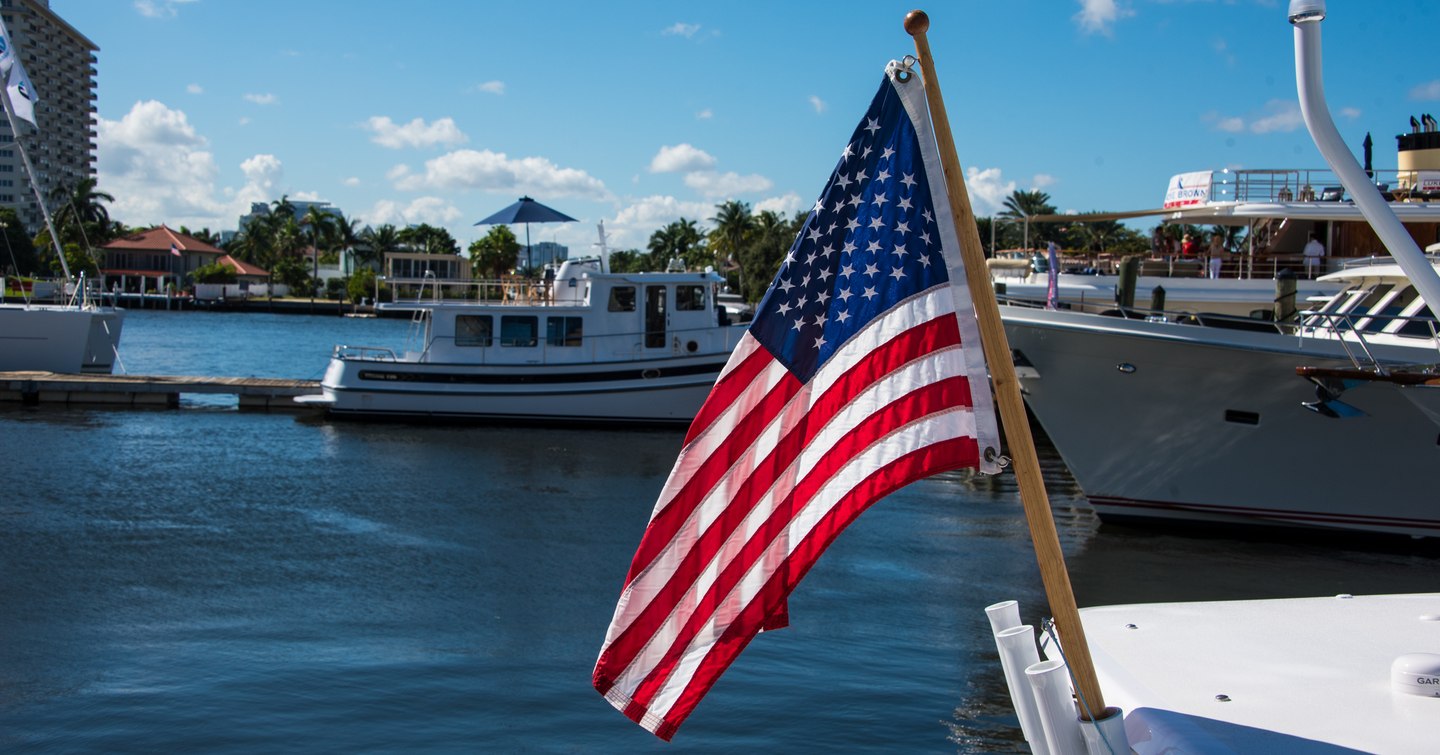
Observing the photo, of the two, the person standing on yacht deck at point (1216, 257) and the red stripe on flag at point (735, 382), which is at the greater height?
the person standing on yacht deck at point (1216, 257)

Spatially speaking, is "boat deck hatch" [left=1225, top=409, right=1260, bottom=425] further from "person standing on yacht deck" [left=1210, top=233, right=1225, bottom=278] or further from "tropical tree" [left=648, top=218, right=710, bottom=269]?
"tropical tree" [left=648, top=218, right=710, bottom=269]

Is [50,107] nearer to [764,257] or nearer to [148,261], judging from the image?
[148,261]

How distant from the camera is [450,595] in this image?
1288 cm

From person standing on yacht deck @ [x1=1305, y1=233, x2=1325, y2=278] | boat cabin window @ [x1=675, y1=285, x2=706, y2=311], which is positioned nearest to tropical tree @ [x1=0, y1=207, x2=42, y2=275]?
boat cabin window @ [x1=675, y1=285, x2=706, y2=311]

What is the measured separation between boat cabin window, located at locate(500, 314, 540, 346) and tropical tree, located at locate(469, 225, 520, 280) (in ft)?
174

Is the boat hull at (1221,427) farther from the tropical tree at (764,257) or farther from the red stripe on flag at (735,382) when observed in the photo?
the tropical tree at (764,257)

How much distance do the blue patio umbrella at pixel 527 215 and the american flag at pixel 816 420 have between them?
28416 millimetres

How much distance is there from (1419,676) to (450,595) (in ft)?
34.4

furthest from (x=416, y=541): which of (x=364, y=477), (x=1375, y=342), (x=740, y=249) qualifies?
(x=740, y=249)

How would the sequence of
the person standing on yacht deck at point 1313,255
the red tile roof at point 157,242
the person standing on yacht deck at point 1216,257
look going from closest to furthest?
the person standing on yacht deck at point 1313,255 < the person standing on yacht deck at point 1216,257 < the red tile roof at point 157,242

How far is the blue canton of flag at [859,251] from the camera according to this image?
12.8 ft

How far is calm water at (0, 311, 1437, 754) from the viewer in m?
8.79

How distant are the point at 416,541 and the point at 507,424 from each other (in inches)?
496

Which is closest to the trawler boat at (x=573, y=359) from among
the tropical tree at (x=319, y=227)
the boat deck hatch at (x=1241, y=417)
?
the boat deck hatch at (x=1241, y=417)
